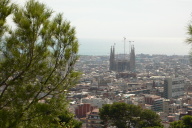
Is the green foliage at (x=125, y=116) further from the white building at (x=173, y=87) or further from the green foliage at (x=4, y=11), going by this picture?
the white building at (x=173, y=87)

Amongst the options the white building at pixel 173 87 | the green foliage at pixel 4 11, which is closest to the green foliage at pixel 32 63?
the green foliage at pixel 4 11

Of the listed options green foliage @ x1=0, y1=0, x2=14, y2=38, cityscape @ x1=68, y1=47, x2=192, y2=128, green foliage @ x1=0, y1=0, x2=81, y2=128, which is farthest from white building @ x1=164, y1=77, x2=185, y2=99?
green foliage @ x1=0, y1=0, x2=14, y2=38

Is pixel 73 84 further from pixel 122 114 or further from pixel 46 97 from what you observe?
pixel 122 114

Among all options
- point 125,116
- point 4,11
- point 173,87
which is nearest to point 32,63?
point 4,11

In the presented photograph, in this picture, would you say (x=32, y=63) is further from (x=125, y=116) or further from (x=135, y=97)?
(x=135, y=97)

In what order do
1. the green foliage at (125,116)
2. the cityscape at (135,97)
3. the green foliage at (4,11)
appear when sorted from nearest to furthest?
the green foliage at (4,11), the green foliage at (125,116), the cityscape at (135,97)
